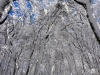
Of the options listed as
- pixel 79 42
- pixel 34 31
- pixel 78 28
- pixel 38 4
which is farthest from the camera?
pixel 79 42

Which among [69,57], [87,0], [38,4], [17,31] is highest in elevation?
[87,0]

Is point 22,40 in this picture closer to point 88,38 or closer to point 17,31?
point 17,31

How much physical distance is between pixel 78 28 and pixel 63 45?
3585 millimetres

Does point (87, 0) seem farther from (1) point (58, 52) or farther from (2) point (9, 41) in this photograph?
(1) point (58, 52)

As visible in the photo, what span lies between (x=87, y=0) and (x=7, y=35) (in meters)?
10.1

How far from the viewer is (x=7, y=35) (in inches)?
492

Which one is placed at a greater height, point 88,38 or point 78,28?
point 78,28

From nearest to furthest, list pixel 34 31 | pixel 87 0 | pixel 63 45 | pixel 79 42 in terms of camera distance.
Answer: pixel 87 0
pixel 34 31
pixel 79 42
pixel 63 45

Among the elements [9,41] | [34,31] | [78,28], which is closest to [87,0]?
[34,31]

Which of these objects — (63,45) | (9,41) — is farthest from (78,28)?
(9,41)

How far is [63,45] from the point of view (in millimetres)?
18109

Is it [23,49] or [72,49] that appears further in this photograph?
[72,49]

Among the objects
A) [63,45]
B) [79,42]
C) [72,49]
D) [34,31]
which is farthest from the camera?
[72,49]

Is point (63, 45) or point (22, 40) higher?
point (22, 40)
